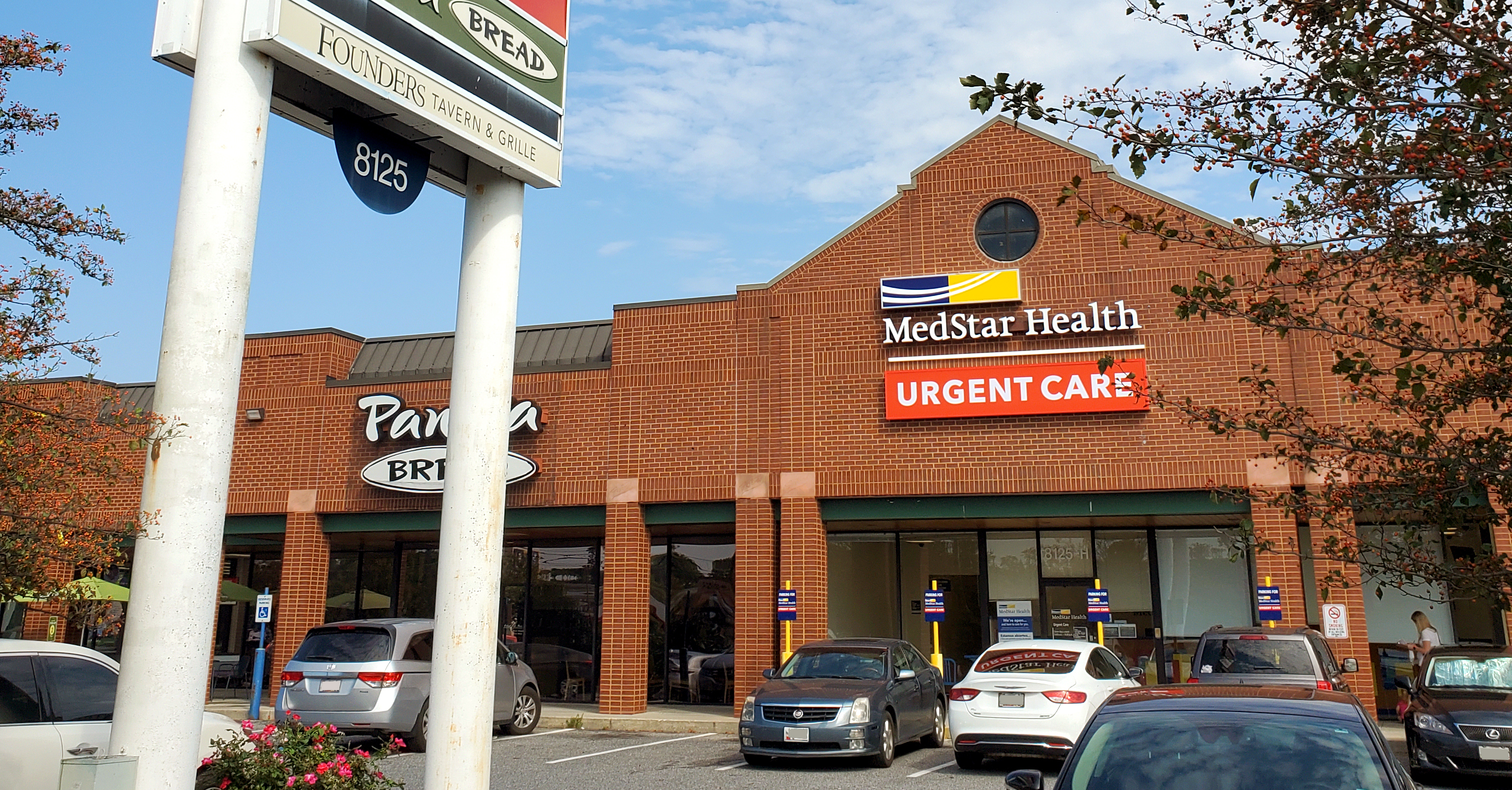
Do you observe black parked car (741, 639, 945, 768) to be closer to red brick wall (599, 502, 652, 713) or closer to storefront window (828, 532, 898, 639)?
storefront window (828, 532, 898, 639)

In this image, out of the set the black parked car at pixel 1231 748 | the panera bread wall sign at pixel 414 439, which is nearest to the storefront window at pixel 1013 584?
the panera bread wall sign at pixel 414 439

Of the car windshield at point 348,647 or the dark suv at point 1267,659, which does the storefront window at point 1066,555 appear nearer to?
the dark suv at point 1267,659

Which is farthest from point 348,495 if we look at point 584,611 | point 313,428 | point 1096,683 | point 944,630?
point 1096,683

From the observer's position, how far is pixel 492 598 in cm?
794

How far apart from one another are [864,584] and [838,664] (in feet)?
22.0

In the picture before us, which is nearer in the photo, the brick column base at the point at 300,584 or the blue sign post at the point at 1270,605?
the blue sign post at the point at 1270,605

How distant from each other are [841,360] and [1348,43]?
13744 millimetres

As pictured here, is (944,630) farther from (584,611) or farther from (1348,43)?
(1348,43)

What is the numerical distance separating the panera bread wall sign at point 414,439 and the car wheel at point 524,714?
4711 millimetres

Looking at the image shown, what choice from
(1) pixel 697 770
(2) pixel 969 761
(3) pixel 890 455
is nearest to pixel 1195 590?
(3) pixel 890 455

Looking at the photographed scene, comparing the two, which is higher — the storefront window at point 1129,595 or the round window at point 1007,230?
the round window at point 1007,230

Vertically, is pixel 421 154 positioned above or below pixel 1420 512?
above

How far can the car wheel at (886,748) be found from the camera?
13.0m

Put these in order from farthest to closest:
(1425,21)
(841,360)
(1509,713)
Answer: (841,360) < (1509,713) < (1425,21)
